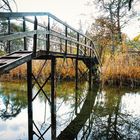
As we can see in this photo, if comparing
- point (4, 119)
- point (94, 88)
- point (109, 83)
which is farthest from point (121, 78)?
point (4, 119)

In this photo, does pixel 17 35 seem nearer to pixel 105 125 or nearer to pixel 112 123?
pixel 105 125

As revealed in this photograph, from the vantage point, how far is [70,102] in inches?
520

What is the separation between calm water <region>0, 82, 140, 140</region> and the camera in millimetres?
8203

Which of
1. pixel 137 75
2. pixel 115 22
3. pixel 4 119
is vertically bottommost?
pixel 4 119

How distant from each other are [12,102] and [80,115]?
4024 mm

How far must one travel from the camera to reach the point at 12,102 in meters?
13.2

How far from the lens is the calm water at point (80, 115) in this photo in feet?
26.9

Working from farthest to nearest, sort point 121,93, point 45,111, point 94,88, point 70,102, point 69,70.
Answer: point 69,70, point 94,88, point 121,93, point 70,102, point 45,111

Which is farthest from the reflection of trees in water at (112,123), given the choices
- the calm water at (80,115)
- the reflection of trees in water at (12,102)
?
the reflection of trees in water at (12,102)

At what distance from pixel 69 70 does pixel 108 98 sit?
24.0ft

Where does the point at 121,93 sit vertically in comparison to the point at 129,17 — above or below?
below

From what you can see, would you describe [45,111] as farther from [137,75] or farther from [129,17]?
[129,17]

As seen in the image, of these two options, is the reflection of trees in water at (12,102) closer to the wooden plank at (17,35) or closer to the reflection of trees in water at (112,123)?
the reflection of trees in water at (112,123)

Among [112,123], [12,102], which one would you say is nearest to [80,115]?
[112,123]
